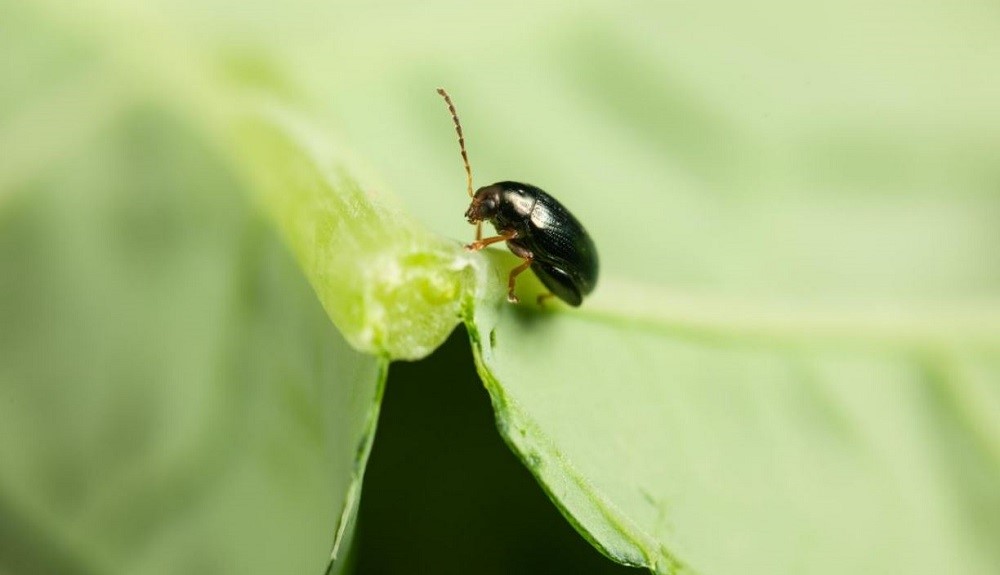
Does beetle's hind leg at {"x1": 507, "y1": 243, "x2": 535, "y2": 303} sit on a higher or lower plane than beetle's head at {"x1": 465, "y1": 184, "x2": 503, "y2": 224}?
lower

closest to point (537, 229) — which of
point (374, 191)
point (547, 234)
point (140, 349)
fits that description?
point (547, 234)

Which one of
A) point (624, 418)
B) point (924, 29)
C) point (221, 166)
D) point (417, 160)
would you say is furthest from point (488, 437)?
point (924, 29)

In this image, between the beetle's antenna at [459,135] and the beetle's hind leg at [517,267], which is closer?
the beetle's hind leg at [517,267]

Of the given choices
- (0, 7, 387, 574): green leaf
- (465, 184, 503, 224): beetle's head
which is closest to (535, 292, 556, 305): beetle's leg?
(465, 184, 503, 224): beetle's head

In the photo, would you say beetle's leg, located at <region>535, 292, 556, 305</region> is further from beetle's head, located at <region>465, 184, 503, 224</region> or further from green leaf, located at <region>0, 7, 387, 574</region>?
green leaf, located at <region>0, 7, 387, 574</region>

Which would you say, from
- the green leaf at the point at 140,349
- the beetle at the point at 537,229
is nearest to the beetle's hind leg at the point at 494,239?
the beetle at the point at 537,229

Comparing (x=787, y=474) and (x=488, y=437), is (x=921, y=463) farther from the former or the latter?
(x=488, y=437)

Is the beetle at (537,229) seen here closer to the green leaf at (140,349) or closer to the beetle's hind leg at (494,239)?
the beetle's hind leg at (494,239)
